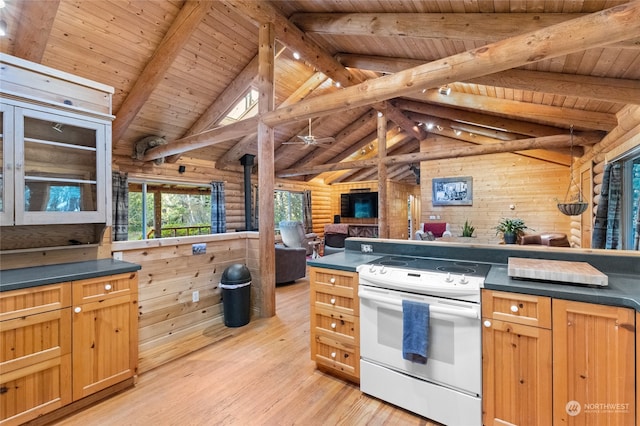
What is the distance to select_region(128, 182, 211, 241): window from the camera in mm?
6375

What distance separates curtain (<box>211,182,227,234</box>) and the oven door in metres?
6.11

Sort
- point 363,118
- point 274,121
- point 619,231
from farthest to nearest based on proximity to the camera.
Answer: point 363,118, point 619,231, point 274,121

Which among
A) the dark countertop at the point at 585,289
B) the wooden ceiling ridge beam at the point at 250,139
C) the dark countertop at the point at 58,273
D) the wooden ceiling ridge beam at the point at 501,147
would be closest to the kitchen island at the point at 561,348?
the dark countertop at the point at 585,289

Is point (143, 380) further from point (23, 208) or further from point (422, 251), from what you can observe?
point (422, 251)

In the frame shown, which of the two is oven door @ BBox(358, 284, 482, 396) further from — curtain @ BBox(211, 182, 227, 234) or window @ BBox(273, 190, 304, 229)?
window @ BBox(273, 190, 304, 229)

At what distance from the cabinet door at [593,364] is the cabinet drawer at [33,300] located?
2.91 metres

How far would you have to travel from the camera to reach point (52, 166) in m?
2.23

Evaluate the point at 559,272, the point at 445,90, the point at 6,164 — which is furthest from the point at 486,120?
the point at 6,164

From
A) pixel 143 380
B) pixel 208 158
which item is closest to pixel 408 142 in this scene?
pixel 208 158

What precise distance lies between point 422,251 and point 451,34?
7.20ft

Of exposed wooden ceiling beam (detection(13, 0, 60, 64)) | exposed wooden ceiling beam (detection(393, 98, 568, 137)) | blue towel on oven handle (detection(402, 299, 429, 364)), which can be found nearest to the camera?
blue towel on oven handle (detection(402, 299, 429, 364))

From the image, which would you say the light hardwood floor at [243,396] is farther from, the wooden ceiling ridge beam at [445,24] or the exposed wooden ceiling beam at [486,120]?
the exposed wooden ceiling beam at [486,120]

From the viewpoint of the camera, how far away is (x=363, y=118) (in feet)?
26.7

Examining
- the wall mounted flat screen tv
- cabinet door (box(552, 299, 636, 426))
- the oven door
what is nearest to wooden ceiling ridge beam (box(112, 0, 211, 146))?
the oven door
